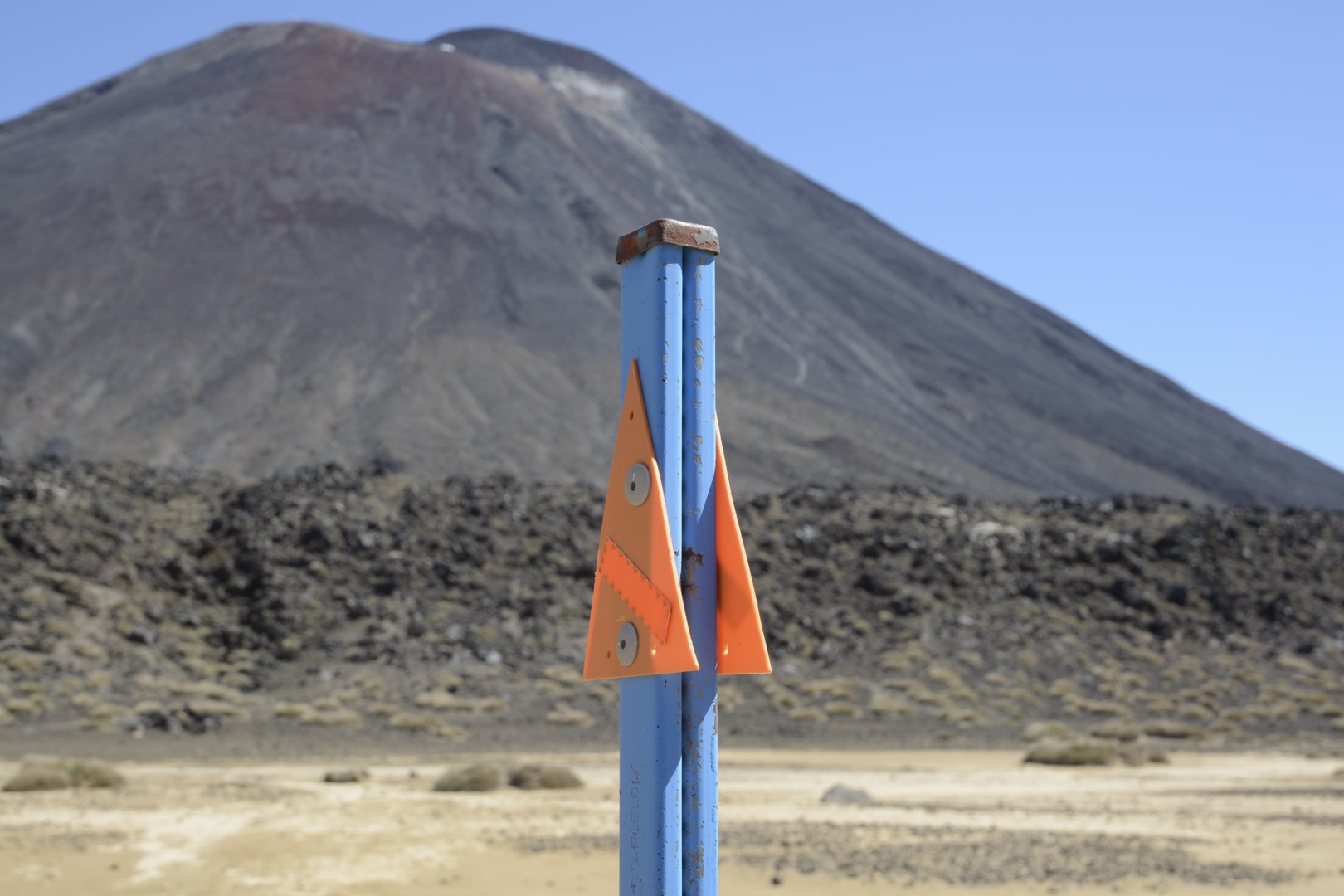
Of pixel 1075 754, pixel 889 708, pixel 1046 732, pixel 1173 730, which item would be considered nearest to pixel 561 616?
pixel 889 708

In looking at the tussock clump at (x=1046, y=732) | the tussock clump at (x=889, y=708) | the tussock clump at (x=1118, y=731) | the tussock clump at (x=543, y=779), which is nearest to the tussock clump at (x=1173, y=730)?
the tussock clump at (x=1118, y=731)

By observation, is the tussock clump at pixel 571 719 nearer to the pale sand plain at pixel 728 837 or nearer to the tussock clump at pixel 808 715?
the tussock clump at pixel 808 715

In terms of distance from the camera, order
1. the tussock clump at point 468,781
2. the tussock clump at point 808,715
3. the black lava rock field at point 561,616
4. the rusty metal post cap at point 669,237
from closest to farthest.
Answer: the rusty metal post cap at point 669,237 → the tussock clump at point 468,781 → the black lava rock field at point 561,616 → the tussock clump at point 808,715

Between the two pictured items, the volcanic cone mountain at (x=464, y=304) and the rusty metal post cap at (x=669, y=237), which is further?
the volcanic cone mountain at (x=464, y=304)

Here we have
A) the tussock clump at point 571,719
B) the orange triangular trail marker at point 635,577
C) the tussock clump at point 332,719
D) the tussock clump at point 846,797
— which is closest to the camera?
the orange triangular trail marker at point 635,577

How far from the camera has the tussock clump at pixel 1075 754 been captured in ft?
73.4

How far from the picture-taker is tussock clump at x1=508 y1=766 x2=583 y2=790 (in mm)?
17656

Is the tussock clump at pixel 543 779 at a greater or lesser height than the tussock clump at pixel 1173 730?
greater

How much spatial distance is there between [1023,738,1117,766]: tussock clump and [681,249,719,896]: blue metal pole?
20711mm

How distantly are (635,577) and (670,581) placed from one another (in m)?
0.11

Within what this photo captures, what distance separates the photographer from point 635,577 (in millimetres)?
3223

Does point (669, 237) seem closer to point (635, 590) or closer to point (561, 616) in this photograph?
point (635, 590)

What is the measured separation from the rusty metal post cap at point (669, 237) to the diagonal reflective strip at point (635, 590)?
0.73 metres

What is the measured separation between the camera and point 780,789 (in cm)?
1809
